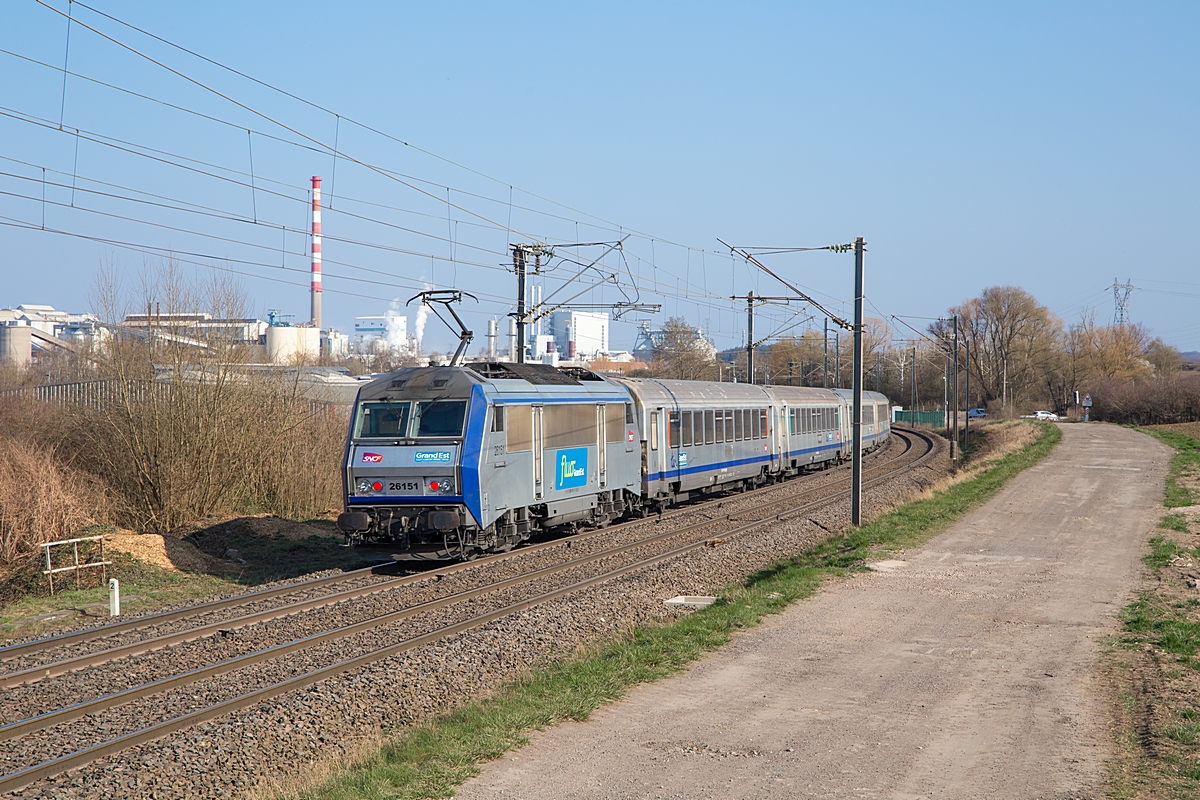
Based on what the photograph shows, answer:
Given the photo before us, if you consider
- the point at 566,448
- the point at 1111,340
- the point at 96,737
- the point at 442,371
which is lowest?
the point at 96,737

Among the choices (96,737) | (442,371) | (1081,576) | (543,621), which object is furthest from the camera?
(442,371)

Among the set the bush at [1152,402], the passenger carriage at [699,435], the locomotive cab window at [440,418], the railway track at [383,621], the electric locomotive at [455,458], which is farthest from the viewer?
the bush at [1152,402]

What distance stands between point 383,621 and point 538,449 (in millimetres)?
5708

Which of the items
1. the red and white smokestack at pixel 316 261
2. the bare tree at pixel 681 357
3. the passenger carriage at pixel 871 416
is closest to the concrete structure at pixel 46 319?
the red and white smokestack at pixel 316 261

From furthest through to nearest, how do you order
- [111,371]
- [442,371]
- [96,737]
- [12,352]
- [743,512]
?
[12,352]
[743,512]
[111,371]
[442,371]
[96,737]

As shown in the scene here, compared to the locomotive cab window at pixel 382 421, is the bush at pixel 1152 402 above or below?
above

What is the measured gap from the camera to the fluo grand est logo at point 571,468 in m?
18.5

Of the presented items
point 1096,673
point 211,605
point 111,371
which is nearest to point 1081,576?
point 1096,673

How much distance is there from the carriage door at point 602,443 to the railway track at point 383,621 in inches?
Result: 50.3

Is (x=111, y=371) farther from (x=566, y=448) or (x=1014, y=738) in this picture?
(x=1014, y=738)

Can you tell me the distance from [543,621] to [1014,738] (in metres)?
5.93

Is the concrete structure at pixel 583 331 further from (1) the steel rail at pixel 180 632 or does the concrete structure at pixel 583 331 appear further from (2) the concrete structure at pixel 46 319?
(1) the steel rail at pixel 180 632

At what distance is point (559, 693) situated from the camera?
8.87 m

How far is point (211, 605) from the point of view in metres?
13.4
